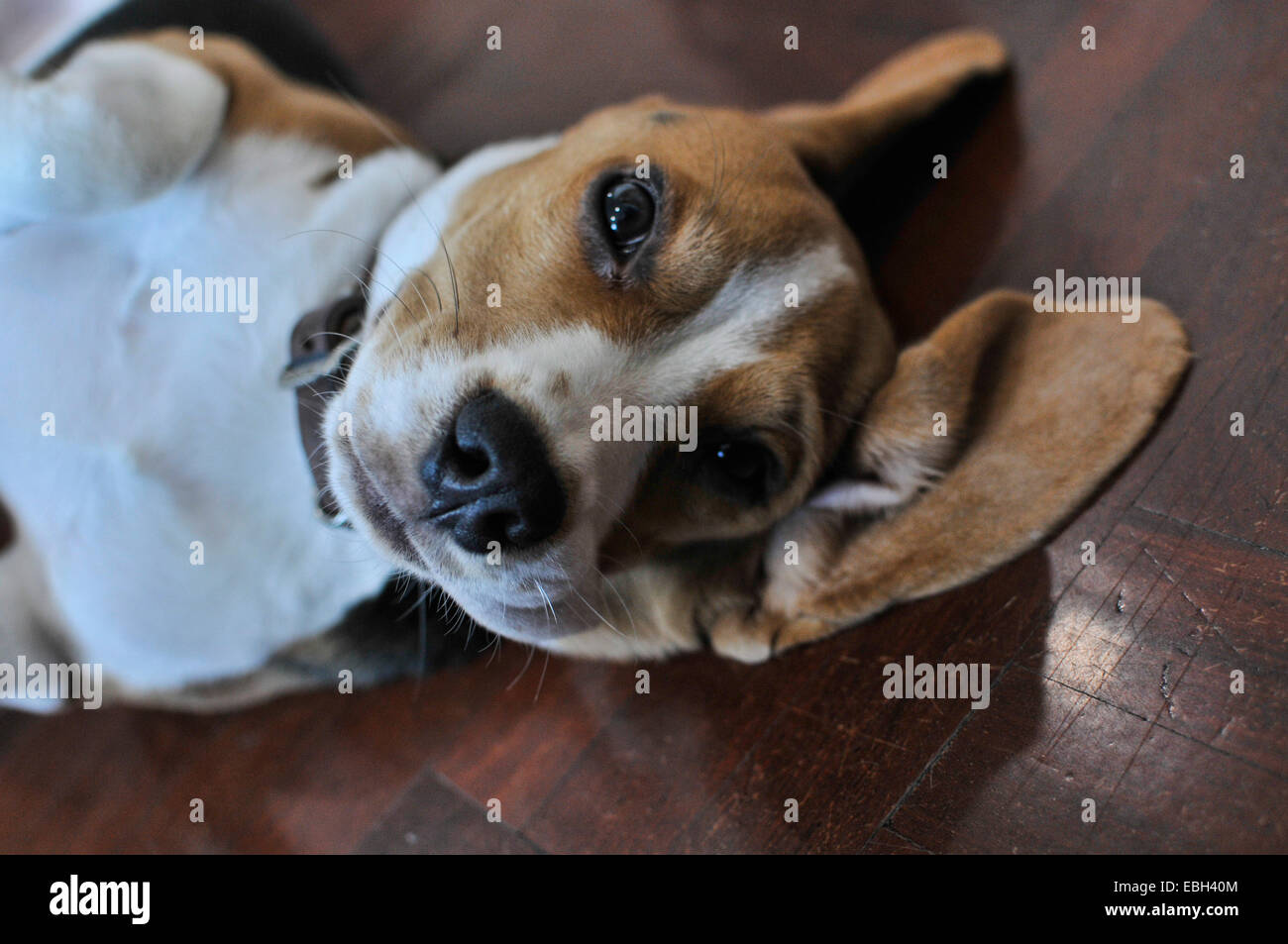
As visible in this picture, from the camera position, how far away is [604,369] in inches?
52.4

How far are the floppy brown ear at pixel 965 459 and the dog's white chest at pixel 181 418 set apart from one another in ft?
2.51

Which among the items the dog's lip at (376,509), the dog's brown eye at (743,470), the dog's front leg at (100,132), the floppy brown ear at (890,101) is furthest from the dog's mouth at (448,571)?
the floppy brown ear at (890,101)

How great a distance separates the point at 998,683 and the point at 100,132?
1.73m

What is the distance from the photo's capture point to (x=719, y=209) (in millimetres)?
1452

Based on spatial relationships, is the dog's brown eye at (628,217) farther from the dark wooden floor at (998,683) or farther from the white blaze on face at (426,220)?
the dark wooden floor at (998,683)

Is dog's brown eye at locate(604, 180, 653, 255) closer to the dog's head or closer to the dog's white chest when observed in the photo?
the dog's head

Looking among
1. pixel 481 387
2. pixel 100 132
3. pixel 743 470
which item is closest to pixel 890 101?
pixel 743 470

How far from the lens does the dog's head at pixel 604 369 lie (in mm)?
1229

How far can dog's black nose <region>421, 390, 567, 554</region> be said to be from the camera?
46.0 inches

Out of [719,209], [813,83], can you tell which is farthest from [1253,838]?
[813,83]

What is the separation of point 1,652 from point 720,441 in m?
1.43

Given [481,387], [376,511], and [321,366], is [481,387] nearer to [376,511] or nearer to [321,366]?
[376,511]

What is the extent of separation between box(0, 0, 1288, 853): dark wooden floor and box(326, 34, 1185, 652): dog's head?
0.81 ft

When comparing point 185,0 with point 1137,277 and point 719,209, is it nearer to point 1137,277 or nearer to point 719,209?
point 719,209
